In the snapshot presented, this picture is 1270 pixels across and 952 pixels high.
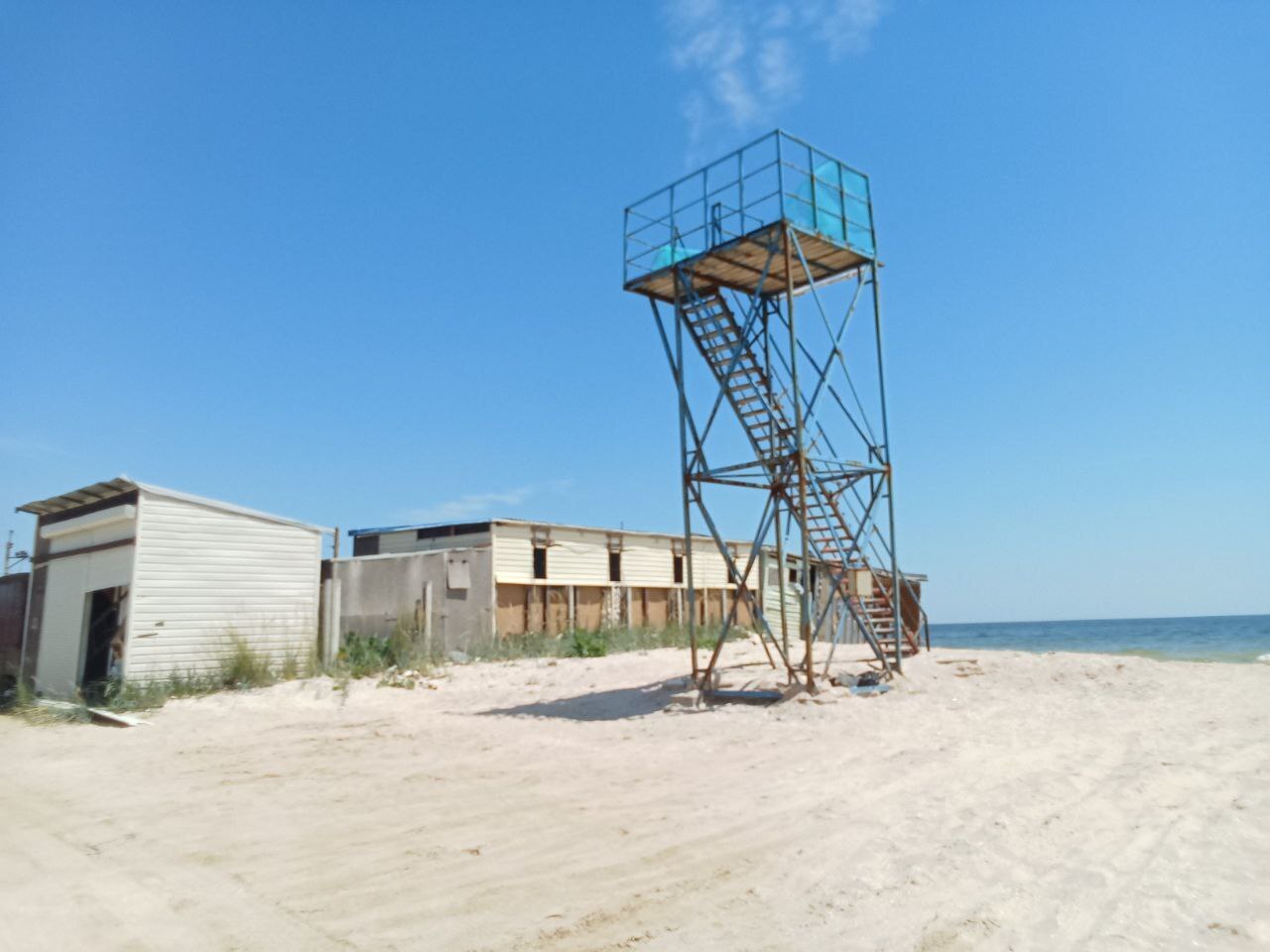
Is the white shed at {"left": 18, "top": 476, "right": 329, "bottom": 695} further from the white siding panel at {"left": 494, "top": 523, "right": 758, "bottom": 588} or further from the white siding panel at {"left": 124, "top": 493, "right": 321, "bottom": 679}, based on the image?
the white siding panel at {"left": 494, "top": 523, "right": 758, "bottom": 588}

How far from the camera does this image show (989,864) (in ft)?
19.8

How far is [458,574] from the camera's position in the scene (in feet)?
80.2

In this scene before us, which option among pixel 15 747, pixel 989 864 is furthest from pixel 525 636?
pixel 989 864

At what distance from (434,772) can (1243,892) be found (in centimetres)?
751

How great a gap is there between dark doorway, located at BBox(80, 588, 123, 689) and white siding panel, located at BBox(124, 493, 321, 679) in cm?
241

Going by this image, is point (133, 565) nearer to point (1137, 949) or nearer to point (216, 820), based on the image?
point (216, 820)

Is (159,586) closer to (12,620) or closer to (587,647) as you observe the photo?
(12,620)

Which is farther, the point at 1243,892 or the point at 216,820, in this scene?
the point at 216,820

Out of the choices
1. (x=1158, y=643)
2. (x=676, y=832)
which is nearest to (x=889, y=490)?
(x=676, y=832)

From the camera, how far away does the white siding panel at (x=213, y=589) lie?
680 inches

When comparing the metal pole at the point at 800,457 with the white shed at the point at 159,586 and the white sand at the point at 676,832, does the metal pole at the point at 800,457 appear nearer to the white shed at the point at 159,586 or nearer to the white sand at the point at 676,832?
the white sand at the point at 676,832

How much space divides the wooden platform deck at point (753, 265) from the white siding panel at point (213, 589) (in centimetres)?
1006

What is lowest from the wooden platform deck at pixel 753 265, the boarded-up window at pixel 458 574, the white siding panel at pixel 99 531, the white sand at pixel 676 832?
the white sand at pixel 676 832

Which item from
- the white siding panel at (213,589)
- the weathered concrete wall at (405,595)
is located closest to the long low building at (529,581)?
the weathered concrete wall at (405,595)
